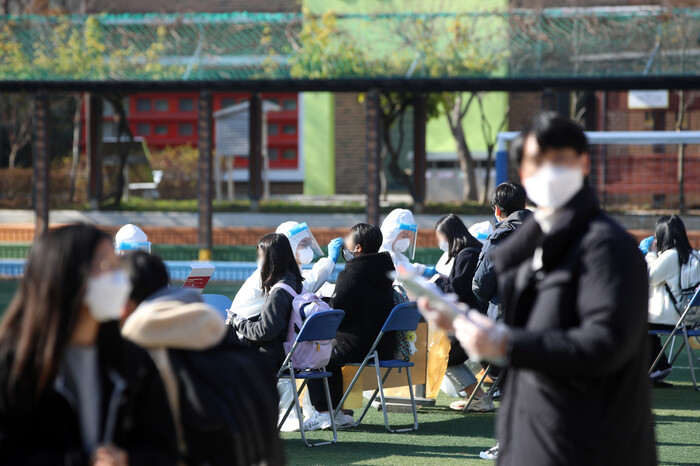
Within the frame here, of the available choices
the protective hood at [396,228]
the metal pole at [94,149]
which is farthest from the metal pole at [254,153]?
the protective hood at [396,228]

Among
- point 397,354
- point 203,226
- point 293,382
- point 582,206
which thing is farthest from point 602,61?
point 582,206

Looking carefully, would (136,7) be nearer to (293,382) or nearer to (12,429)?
(293,382)

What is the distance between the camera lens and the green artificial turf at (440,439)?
606cm

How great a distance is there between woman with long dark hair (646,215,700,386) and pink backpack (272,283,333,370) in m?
3.42

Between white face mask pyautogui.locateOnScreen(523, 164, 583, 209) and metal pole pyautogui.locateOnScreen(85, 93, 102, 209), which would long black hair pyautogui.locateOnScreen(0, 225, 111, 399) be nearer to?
white face mask pyautogui.locateOnScreen(523, 164, 583, 209)

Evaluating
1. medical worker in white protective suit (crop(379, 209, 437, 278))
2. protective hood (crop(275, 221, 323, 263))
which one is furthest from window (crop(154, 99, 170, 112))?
protective hood (crop(275, 221, 323, 263))

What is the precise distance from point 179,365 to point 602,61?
13.4 metres

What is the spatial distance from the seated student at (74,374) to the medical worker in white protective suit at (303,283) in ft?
13.3

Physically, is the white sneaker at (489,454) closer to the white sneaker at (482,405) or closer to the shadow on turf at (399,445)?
the shadow on turf at (399,445)

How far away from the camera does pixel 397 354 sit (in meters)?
7.08

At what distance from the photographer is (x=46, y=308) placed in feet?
7.22

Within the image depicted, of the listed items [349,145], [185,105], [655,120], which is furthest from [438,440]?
[185,105]

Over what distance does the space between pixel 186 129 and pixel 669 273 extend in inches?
920

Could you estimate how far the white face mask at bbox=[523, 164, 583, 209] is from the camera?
8.40ft
